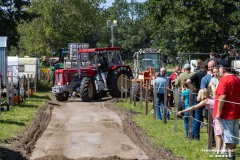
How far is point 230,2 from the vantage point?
127ft

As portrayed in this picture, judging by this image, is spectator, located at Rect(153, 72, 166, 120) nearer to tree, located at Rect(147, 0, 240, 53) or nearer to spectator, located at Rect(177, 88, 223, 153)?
spectator, located at Rect(177, 88, 223, 153)

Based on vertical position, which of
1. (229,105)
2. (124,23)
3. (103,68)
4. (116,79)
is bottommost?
(229,105)

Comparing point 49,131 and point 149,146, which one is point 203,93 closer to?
point 149,146

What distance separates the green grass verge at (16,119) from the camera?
1668 cm

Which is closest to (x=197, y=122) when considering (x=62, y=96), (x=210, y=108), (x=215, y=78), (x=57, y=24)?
(x=215, y=78)

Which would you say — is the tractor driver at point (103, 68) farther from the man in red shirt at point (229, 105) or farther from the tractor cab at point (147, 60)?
the man in red shirt at point (229, 105)

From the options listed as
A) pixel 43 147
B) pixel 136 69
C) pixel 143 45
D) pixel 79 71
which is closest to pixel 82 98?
pixel 79 71

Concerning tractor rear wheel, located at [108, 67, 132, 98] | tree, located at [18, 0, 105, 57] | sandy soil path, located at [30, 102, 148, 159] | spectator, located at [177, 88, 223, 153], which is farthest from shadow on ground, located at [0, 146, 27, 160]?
tree, located at [18, 0, 105, 57]

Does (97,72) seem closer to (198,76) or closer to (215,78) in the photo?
(198,76)

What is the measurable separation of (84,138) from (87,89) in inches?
507

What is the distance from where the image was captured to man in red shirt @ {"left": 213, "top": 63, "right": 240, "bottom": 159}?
10.5m

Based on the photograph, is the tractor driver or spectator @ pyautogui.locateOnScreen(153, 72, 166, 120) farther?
the tractor driver

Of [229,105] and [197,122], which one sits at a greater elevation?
[229,105]

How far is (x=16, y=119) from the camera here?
2012 centimetres
